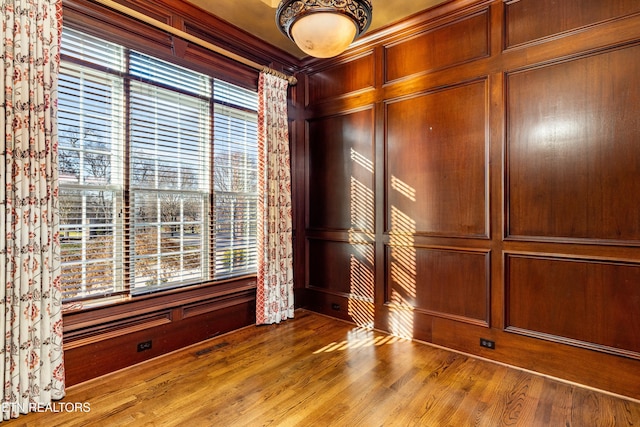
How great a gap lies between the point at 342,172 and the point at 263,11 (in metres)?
1.69

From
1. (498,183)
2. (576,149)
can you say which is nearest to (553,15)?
(576,149)

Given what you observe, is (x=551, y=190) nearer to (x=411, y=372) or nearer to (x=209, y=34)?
(x=411, y=372)

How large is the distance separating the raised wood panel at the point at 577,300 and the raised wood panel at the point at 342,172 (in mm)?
1419

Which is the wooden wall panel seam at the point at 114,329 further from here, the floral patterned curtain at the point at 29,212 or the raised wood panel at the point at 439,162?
the raised wood panel at the point at 439,162

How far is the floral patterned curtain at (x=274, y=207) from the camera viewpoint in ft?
11.6

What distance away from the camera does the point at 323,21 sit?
6.39 feet

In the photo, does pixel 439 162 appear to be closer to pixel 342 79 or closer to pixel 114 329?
pixel 342 79

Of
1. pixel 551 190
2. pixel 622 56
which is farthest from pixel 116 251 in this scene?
pixel 622 56

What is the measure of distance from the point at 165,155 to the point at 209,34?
124 cm

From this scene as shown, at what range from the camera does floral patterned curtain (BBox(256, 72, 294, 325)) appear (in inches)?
140

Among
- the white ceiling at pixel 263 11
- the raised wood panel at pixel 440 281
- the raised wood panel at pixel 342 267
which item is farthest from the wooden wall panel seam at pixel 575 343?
the white ceiling at pixel 263 11

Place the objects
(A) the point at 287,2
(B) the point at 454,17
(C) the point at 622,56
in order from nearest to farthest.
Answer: (A) the point at 287,2 → (C) the point at 622,56 → (B) the point at 454,17

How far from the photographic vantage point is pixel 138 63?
9.08ft

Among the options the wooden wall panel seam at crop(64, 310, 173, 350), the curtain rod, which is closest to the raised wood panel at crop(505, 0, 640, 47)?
the curtain rod
